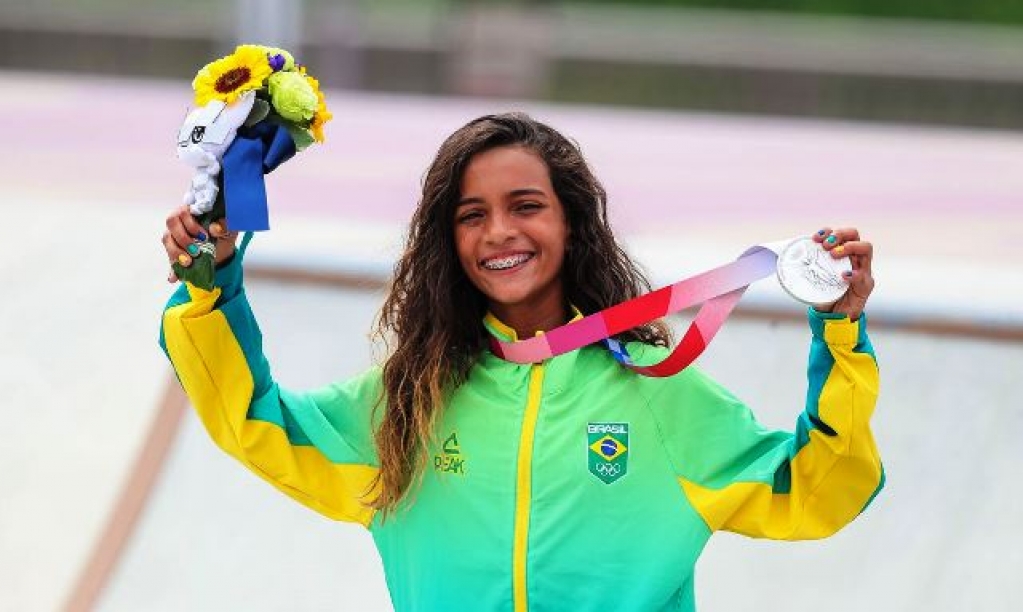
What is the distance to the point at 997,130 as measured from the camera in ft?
48.2

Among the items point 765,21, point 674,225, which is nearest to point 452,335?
point 674,225

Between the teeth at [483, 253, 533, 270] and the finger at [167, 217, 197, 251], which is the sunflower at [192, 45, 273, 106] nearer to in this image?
the finger at [167, 217, 197, 251]

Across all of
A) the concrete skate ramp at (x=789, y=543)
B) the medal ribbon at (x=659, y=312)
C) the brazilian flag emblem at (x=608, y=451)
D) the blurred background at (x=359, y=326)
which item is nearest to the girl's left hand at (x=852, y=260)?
the medal ribbon at (x=659, y=312)

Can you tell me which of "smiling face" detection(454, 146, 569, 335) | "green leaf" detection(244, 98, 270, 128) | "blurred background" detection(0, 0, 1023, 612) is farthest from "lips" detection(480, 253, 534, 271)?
"blurred background" detection(0, 0, 1023, 612)

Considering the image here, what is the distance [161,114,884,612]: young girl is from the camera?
10.1 feet

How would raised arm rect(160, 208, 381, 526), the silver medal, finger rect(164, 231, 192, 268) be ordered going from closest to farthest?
the silver medal → finger rect(164, 231, 192, 268) → raised arm rect(160, 208, 381, 526)

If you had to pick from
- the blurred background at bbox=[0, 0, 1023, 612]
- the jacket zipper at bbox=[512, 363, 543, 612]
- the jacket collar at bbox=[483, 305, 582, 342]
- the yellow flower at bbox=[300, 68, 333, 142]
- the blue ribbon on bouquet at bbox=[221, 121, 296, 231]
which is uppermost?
the yellow flower at bbox=[300, 68, 333, 142]

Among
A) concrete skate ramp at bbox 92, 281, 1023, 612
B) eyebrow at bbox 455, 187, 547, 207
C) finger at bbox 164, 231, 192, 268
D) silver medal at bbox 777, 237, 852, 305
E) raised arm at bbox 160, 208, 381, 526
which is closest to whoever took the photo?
silver medal at bbox 777, 237, 852, 305

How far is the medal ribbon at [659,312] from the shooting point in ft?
10.2

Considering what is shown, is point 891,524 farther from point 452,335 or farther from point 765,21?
point 765,21

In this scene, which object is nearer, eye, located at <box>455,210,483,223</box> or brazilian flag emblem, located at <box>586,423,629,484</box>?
brazilian flag emblem, located at <box>586,423,629,484</box>

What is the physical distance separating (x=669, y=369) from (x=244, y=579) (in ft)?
6.18

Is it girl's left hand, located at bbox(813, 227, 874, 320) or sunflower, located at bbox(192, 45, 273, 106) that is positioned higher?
sunflower, located at bbox(192, 45, 273, 106)

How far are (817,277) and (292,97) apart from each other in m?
0.93
